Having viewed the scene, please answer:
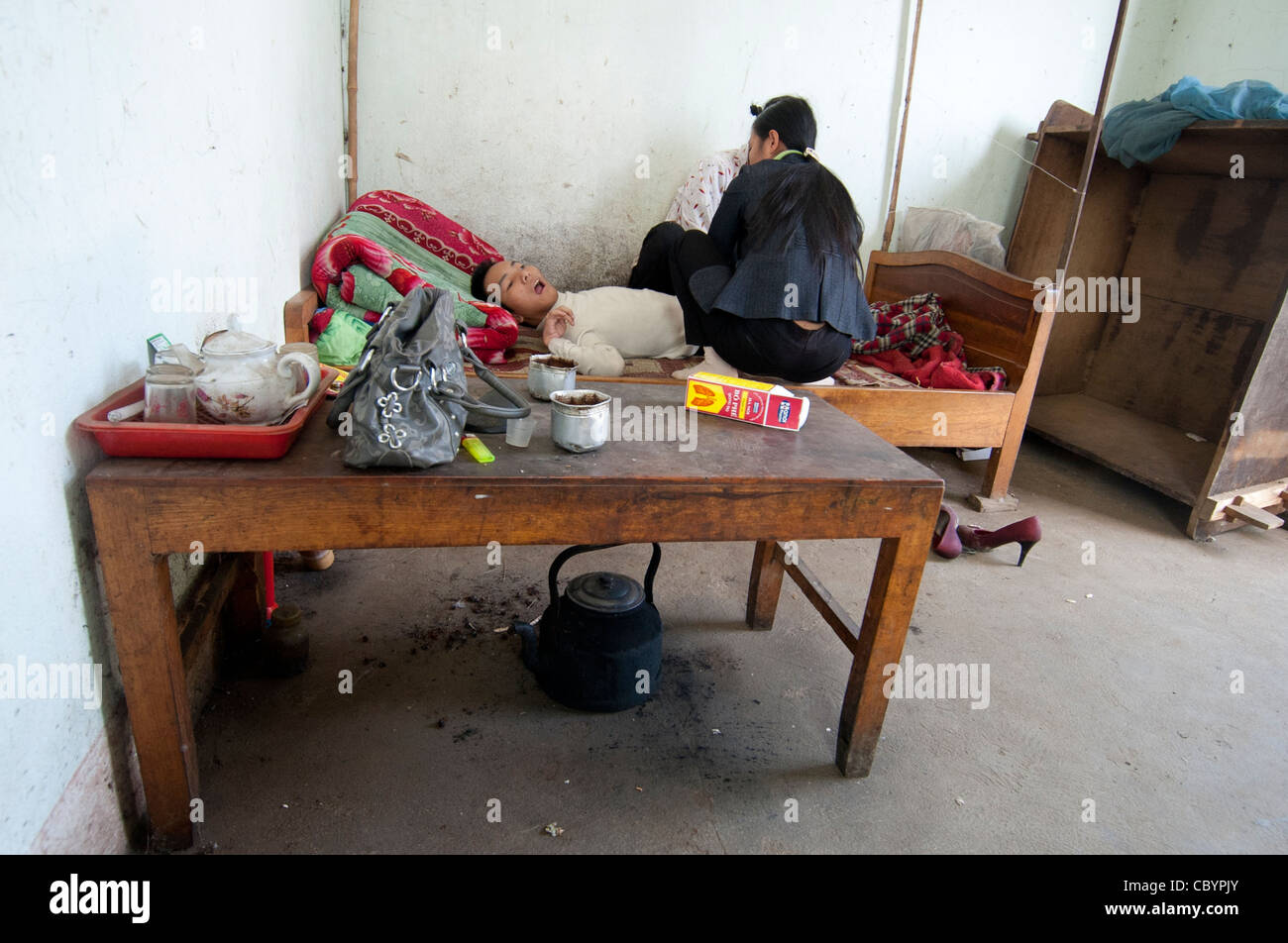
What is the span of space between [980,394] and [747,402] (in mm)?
1914

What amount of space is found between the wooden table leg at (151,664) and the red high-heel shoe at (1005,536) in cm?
259

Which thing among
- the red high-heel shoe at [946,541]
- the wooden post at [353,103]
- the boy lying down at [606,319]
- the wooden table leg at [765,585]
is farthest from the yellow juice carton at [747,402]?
the wooden post at [353,103]

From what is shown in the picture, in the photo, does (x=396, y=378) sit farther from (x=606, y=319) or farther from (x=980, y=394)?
(x=980, y=394)

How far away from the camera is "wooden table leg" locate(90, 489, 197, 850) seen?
1.15 meters

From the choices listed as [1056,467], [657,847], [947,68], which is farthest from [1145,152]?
[657,847]

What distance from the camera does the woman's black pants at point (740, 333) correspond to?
8.09 feet

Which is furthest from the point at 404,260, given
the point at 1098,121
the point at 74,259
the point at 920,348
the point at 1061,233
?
the point at 1061,233

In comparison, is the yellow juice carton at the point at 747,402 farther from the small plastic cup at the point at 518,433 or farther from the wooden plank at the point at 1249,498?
the wooden plank at the point at 1249,498

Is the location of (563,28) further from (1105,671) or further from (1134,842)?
(1134,842)

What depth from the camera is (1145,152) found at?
3543 mm

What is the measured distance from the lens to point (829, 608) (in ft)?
5.95

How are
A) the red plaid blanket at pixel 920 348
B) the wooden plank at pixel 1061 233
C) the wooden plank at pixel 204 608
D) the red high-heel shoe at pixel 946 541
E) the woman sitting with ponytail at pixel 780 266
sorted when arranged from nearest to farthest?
the wooden plank at pixel 204 608 < the woman sitting with ponytail at pixel 780 266 < the red high-heel shoe at pixel 946 541 < the red plaid blanket at pixel 920 348 < the wooden plank at pixel 1061 233

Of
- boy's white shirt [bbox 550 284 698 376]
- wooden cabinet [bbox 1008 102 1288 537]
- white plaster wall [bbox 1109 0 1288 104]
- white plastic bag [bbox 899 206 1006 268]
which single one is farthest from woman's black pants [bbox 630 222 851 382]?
white plaster wall [bbox 1109 0 1288 104]

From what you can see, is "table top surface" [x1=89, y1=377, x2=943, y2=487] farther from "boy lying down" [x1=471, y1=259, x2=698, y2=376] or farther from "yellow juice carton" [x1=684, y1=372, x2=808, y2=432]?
"boy lying down" [x1=471, y1=259, x2=698, y2=376]
